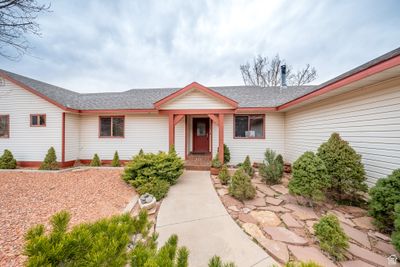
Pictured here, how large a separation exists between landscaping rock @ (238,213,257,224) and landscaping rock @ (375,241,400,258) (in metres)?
1.91

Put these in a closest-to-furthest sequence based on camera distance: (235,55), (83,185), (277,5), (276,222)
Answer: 1. (276,222)
2. (83,185)
3. (277,5)
4. (235,55)

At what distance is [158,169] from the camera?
5488mm

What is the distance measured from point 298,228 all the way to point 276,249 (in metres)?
0.93

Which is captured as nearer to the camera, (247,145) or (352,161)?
(352,161)

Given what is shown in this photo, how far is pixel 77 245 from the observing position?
3.59 feet

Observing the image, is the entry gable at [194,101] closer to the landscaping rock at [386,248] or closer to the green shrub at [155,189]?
the green shrub at [155,189]

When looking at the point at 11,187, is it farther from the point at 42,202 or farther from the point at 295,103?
the point at 295,103

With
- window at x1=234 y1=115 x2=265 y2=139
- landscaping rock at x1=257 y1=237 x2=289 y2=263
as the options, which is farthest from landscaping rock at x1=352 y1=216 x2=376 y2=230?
window at x1=234 y1=115 x2=265 y2=139

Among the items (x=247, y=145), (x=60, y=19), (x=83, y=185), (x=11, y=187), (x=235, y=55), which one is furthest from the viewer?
(x=235, y=55)

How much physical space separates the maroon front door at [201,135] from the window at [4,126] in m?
9.64

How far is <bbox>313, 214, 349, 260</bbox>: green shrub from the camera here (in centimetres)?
241

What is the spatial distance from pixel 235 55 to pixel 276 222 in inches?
563

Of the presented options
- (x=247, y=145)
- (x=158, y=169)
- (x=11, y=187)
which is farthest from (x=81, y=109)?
(x=247, y=145)

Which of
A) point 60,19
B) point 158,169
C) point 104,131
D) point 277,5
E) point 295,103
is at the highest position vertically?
point 277,5
